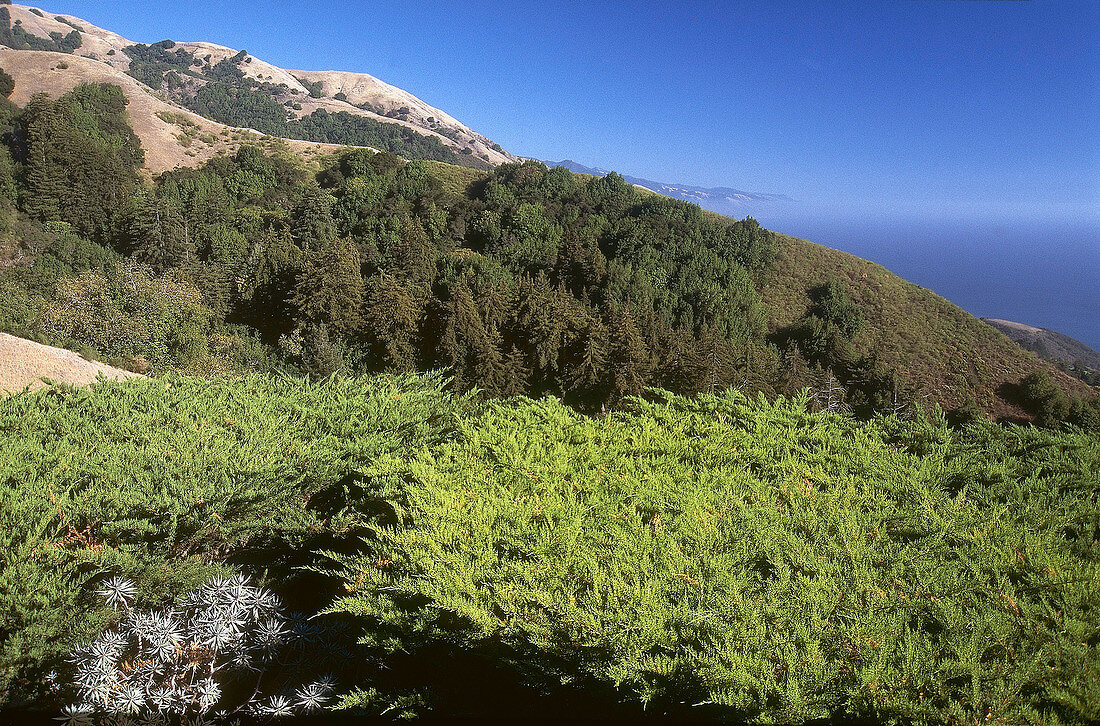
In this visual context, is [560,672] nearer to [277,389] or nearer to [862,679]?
[862,679]

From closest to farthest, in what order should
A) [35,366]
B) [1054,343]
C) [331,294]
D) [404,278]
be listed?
[35,366] → [331,294] → [404,278] → [1054,343]

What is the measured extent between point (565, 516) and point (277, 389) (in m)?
6.39

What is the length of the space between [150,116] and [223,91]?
5366cm

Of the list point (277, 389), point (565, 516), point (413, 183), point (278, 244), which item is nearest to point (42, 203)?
point (278, 244)

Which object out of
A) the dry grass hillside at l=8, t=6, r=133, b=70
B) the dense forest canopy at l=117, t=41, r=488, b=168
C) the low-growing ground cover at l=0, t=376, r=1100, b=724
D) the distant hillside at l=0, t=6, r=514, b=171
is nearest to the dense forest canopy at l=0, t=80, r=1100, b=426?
the distant hillside at l=0, t=6, r=514, b=171

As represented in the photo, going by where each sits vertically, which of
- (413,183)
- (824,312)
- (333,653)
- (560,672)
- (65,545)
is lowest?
(333,653)

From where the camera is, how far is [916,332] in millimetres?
40344

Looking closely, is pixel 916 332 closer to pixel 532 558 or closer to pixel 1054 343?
pixel 532 558

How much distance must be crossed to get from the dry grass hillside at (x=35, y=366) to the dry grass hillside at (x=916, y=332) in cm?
3834

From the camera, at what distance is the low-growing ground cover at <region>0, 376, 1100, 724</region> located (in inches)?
120

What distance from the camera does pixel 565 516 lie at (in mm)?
4355

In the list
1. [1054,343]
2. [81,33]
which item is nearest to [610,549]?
[1054,343]

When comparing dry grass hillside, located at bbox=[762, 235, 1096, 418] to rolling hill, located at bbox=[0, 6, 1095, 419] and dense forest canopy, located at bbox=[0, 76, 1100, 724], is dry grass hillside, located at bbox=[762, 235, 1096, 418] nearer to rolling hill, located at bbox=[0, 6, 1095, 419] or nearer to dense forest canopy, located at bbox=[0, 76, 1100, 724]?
rolling hill, located at bbox=[0, 6, 1095, 419]

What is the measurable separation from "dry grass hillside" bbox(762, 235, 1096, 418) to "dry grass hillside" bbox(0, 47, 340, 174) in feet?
150
